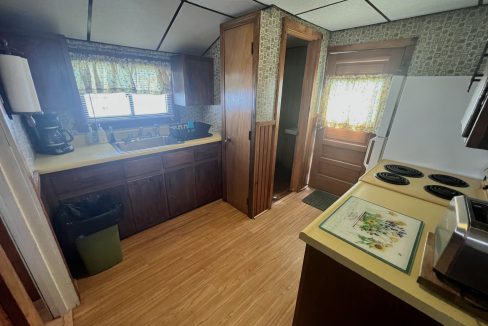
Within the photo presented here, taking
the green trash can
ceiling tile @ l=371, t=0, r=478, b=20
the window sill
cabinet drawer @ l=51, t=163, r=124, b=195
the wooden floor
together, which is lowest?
the wooden floor

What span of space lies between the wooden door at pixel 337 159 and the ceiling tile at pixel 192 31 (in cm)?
193

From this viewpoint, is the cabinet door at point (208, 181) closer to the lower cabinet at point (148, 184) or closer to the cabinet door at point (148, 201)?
the lower cabinet at point (148, 184)

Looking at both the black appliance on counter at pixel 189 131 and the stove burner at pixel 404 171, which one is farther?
the black appliance on counter at pixel 189 131

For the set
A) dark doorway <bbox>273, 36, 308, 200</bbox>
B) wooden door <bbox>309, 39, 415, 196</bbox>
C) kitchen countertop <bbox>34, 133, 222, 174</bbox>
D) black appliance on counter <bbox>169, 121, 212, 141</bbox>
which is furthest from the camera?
dark doorway <bbox>273, 36, 308, 200</bbox>

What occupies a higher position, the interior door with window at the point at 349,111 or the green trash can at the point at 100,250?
the interior door with window at the point at 349,111

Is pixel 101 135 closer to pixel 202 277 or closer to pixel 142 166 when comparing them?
pixel 142 166

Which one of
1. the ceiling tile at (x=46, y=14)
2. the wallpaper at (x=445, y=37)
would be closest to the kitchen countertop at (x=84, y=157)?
the ceiling tile at (x=46, y=14)

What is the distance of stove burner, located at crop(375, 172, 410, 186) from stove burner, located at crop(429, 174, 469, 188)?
0.26m

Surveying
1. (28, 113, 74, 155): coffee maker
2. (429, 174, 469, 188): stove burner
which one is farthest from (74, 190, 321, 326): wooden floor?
(429, 174, 469, 188): stove burner

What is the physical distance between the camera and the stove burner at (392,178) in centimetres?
141

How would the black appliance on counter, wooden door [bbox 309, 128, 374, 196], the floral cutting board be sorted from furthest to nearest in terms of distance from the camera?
wooden door [bbox 309, 128, 374, 196] → the black appliance on counter → the floral cutting board

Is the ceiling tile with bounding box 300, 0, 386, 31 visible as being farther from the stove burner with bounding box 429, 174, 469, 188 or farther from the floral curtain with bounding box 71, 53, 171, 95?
the floral curtain with bounding box 71, 53, 171, 95

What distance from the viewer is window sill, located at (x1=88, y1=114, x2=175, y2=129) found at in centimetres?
226

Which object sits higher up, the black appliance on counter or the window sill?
the window sill
